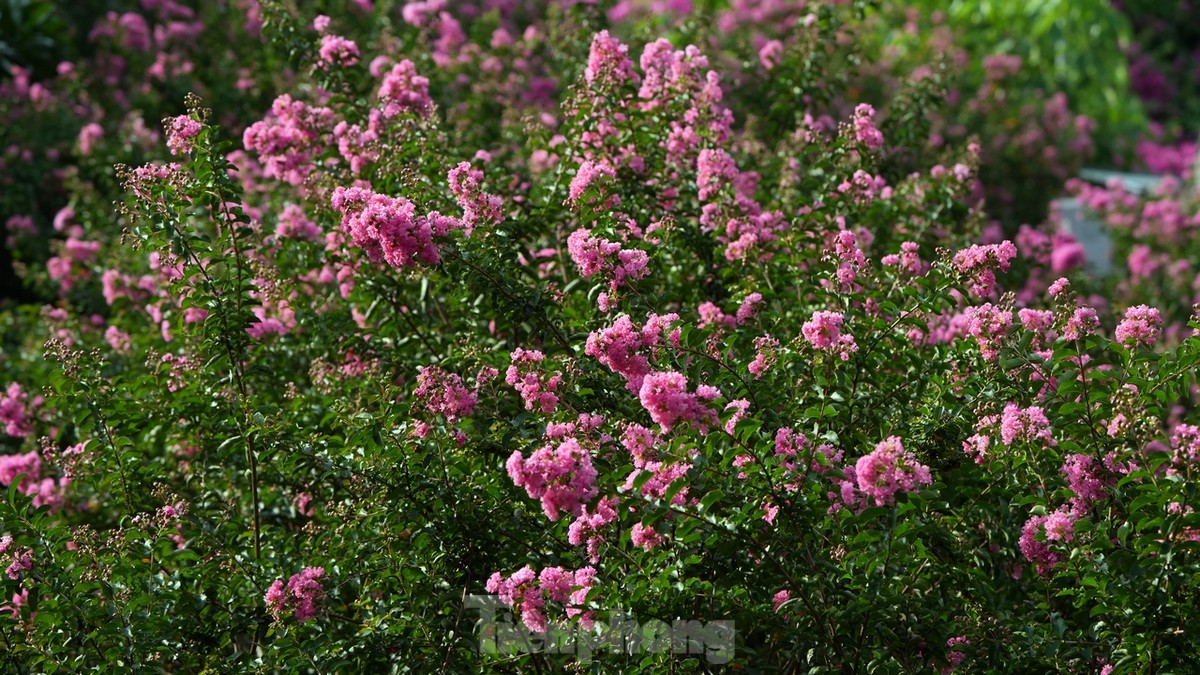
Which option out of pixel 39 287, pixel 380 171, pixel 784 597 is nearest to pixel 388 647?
pixel 784 597

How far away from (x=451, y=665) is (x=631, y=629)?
16.2 inches

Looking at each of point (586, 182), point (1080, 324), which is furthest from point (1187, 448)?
point (586, 182)

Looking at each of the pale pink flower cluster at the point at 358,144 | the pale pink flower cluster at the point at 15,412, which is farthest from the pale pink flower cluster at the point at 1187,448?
the pale pink flower cluster at the point at 15,412

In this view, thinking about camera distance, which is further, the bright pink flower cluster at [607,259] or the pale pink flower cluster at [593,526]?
the bright pink flower cluster at [607,259]

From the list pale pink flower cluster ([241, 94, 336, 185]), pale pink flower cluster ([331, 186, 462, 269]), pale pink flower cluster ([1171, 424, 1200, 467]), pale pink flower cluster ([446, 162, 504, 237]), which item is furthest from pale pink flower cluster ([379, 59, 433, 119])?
pale pink flower cluster ([1171, 424, 1200, 467])

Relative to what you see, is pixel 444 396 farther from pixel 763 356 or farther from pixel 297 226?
pixel 297 226

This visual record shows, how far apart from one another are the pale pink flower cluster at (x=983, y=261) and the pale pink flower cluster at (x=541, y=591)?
100 cm

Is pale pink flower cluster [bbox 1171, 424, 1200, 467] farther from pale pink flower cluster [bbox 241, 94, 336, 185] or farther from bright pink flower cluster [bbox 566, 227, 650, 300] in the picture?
pale pink flower cluster [bbox 241, 94, 336, 185]

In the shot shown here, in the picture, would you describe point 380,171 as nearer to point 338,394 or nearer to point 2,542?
point 338,394

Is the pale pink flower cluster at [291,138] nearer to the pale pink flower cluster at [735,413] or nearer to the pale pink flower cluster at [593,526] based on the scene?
the pale pink flower cluster at [593,526]

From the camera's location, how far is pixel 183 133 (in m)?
3.11

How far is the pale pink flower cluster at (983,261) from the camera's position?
2857 mm

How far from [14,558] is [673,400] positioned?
4.77ft

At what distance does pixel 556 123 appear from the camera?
19.0 ft
